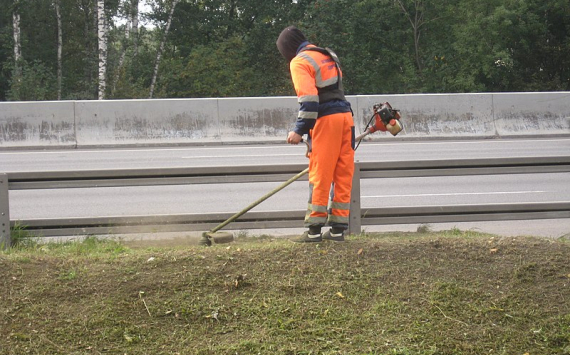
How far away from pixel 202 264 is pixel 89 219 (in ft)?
6.80

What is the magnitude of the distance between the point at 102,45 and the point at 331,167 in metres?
18.1

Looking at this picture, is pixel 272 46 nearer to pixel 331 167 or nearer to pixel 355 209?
pixel 355 209

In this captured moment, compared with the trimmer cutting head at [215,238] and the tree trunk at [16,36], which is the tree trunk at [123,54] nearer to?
the tree trunk at [16,36]

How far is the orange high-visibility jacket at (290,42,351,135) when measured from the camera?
18.1 ft

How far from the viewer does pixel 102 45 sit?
22.3 meters

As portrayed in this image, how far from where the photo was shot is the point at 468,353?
4375 mm

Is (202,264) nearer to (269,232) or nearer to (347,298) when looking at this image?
(347,298)

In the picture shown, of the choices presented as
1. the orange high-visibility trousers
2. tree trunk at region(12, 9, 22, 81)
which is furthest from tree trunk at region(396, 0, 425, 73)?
the orange high-visibility trousers

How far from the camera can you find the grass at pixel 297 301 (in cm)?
448

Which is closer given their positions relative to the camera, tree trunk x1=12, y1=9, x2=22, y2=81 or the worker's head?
the worker's head

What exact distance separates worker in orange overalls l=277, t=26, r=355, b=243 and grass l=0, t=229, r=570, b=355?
37cm

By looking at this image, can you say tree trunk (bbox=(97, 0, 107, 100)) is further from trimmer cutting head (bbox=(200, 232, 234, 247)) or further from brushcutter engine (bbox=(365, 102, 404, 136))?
brushcutter engine (bbox=(365, 102, 404, 136))

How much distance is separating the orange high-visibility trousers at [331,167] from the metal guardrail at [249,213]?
3.09 feet

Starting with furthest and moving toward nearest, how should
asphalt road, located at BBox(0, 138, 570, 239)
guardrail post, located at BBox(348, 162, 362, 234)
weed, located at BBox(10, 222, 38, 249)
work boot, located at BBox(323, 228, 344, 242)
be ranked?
asphalt road, located at BBox(0, 138, 570, 239), guardrail post, located at BBox(348, 162, 362, 234), weed, located at BBox(10, 222, 38, 249), work boot, located at BBox(323, 228, 344, 242)
